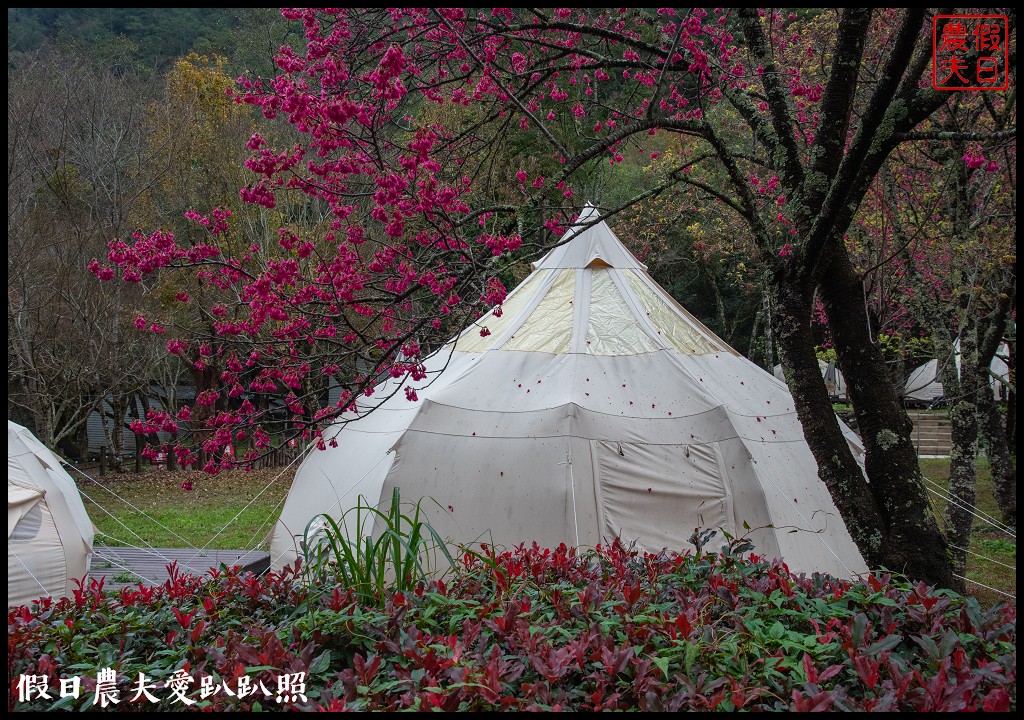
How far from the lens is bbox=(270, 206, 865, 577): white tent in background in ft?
21.1

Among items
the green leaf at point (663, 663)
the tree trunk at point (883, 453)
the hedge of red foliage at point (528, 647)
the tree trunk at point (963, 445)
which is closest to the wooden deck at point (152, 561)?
the hedge of red foliage at point (528, 647)

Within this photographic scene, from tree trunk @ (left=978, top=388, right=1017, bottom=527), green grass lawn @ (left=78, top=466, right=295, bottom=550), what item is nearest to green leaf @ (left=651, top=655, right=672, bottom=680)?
green grass lawn @ (left=78, top=466, right=295, bottom=550)

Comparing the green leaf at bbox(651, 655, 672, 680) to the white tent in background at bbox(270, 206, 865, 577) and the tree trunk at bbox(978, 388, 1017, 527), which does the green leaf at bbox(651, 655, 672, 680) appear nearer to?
the white tent in background at bbox(270, 206, 865, 577)

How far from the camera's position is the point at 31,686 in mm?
2152

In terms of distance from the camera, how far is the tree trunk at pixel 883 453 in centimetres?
381

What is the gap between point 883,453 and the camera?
12.9ft

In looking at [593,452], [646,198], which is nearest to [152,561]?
[593,452]

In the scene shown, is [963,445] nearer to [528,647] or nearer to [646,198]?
[646,198]

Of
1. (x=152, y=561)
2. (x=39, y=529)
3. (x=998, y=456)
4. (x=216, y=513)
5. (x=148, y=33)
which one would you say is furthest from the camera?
(x=148, y=33)

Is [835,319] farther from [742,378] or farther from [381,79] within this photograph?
[742,378]

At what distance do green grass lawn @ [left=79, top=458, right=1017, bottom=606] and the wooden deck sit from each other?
193 mm

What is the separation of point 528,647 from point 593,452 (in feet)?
13.9

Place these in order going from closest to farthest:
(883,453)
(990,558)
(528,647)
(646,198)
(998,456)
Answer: (528,647), (883,453), (646,198), (990,558), (998,456)

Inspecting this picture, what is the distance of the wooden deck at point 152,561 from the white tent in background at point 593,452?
1.46m
